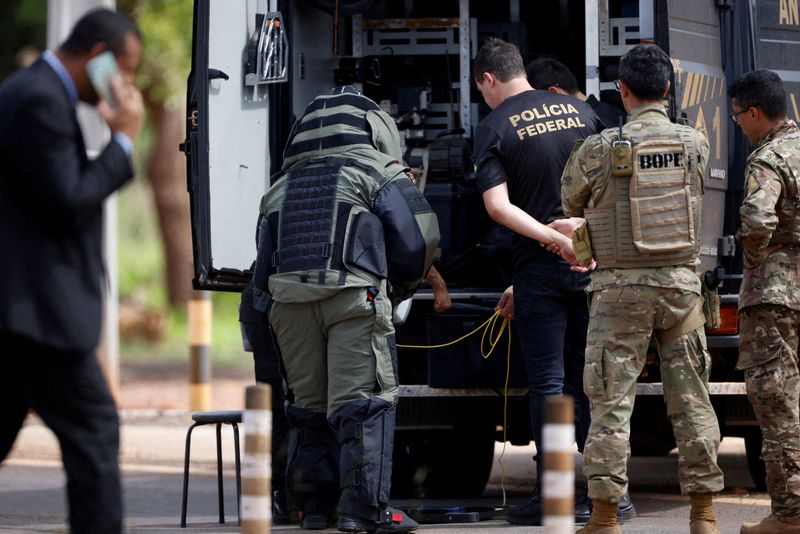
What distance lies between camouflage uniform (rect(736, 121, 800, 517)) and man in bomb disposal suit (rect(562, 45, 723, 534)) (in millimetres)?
338

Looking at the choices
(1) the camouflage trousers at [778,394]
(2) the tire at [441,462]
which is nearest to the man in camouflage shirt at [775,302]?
(1) the camouflage trousers at [778,394]

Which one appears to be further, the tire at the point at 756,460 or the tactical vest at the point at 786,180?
the tire at the point at 756,460

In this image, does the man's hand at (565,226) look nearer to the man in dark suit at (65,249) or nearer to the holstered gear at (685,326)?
the holstered gear at (685,326)

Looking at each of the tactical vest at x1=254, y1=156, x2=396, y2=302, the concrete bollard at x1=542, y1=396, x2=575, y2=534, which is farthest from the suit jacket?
the tactical vest at x1=254, y1=156, x2=396, y2=302

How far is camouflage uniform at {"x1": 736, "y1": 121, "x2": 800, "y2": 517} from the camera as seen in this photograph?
6043 mm

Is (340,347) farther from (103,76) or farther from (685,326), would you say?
(103,76)

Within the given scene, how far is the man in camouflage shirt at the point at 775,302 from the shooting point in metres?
6.05

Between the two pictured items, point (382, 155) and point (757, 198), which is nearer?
point (757, 198)

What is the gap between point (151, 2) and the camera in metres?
18.3

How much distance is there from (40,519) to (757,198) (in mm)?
3768

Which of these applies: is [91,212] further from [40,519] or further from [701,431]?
[40,519]

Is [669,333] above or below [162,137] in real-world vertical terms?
below

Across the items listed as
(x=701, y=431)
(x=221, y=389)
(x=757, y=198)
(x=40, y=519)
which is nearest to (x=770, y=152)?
(x=757, y=198)

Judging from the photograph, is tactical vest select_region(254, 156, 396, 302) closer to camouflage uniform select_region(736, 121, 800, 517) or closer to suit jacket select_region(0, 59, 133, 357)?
camouflage uniform select_region(736, 121, 800, 517)
